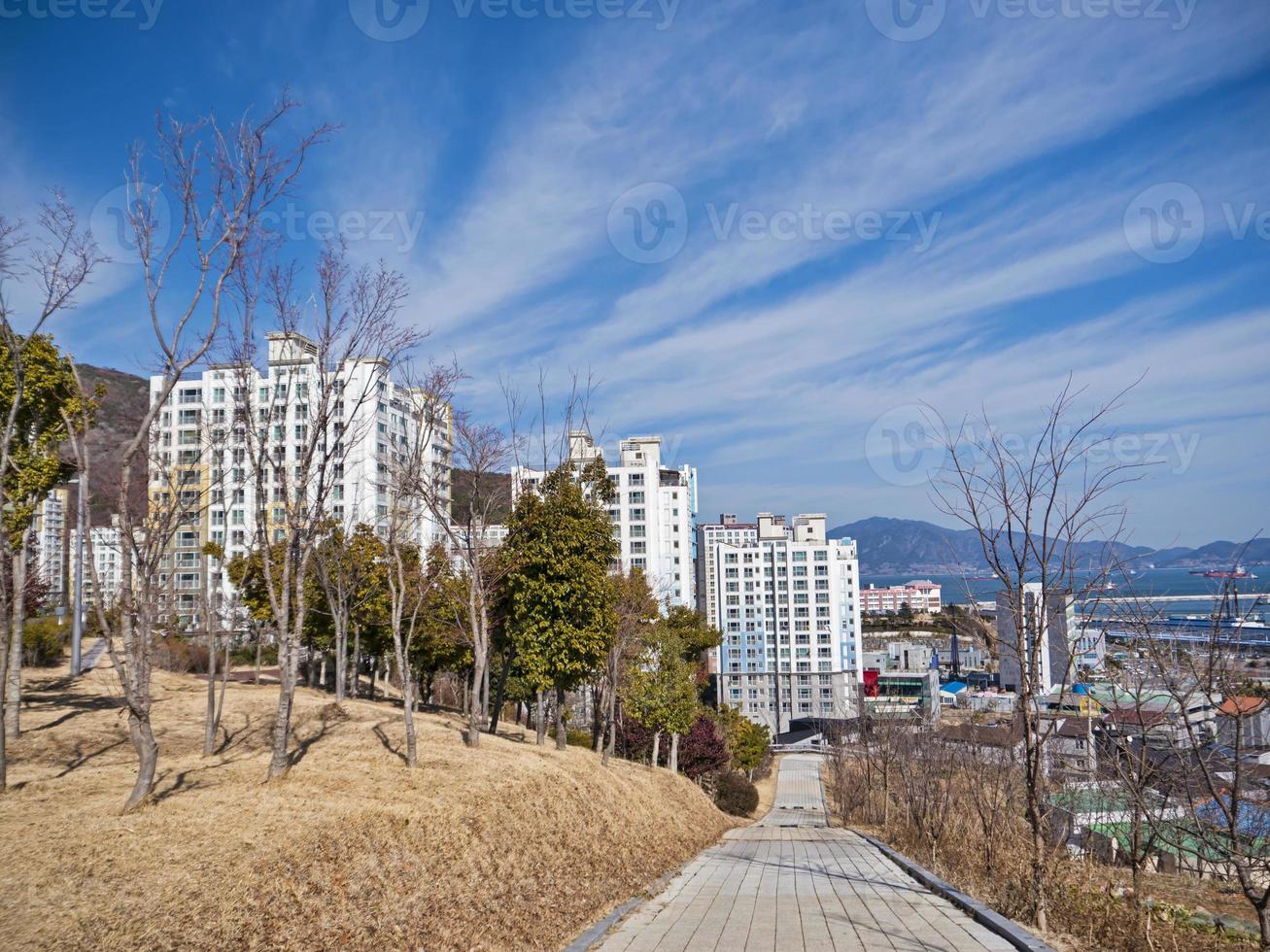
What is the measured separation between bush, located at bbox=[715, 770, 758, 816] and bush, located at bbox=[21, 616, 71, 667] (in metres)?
23.2

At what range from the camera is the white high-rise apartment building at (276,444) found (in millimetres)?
12875

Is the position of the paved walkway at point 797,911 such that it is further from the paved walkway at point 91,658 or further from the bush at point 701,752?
the paved walkway at point 91,658

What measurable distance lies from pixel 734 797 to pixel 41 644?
24.3 m

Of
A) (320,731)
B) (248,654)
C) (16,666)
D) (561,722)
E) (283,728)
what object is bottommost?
(248,654)

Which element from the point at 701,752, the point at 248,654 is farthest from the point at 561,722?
the point at 248,654

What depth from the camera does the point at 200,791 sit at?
33.7 ft

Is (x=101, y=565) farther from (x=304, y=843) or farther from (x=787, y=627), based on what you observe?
(x=304, y=843)

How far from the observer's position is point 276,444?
553 inches

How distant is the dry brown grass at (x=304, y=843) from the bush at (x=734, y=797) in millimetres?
18322

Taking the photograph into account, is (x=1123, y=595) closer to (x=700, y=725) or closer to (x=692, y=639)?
(x=700, y=725)

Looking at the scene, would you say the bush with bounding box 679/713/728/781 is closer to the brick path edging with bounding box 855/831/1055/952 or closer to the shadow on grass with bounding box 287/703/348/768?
the shadow on grass with bounding box 287/703/348/768

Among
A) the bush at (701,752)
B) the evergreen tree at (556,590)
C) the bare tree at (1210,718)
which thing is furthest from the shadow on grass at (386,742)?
the bush at (701,752)

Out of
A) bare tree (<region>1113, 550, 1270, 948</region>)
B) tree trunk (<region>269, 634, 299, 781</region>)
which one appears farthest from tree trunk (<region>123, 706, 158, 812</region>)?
bare tree (<region>1113, 550, 1270, 948</region>)

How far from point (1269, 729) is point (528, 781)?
806 inches
